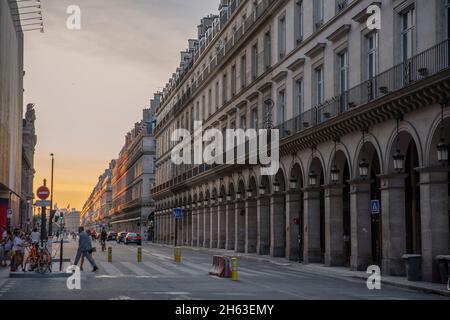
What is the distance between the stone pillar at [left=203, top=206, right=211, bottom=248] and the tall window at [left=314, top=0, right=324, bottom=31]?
28.0 meters

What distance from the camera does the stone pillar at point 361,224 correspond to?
3047 centimetres

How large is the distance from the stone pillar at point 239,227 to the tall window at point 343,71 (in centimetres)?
1929

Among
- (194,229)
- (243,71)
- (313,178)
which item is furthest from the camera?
(194,229)

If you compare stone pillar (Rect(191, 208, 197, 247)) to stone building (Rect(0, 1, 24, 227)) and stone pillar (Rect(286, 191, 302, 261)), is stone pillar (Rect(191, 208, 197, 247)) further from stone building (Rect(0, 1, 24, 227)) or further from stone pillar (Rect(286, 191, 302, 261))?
stone pillar (Rect(286, 191, 302, 261))

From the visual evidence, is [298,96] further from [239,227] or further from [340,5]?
[239,227]

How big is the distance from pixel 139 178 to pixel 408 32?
90953 mm

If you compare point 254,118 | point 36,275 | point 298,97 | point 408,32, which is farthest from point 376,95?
point 254,118

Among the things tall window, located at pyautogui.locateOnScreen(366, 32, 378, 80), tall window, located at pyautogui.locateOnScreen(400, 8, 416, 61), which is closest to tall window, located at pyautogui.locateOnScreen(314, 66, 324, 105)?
tall window, located at pyautogui.locateOnScreen(366, 32, 378, 80)

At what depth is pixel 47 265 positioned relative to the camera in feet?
82.7

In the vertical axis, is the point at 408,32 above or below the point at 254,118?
below

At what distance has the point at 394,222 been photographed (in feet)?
90.5

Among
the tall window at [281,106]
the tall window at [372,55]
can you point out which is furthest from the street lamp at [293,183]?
the tall window at [372,55]

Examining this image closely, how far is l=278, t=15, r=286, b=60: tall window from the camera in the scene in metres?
43.6
